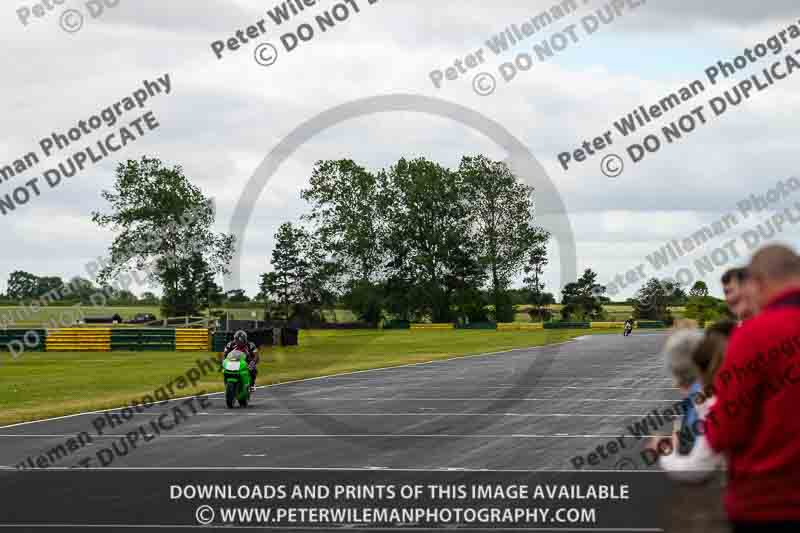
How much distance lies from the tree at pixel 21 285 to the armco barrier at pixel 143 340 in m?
125

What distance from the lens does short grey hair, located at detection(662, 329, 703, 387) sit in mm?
5938

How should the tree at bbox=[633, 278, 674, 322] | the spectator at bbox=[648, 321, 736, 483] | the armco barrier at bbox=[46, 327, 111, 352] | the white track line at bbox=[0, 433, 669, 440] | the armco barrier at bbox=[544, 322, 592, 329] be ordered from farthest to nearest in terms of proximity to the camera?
the tree at bbox=[633, 278, 674, 322], the armco barrier at bbox=[544, 322, 592, 329], the armco barrier at bbox=[46, 327, 111, 352], the white track line at bbox=[0, 433, 669, 440], the spectator at bbox=[648, 321, 736, 483]

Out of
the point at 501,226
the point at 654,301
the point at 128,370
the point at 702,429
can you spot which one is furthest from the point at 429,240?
the point at 702,429

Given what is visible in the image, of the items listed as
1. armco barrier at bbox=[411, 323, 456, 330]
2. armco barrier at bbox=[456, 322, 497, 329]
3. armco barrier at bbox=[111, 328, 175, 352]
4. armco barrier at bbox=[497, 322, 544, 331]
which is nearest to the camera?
armco barrier at bbox=[111, 328, 175, 352]

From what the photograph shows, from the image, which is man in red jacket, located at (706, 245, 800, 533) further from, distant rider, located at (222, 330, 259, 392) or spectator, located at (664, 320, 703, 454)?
distant rider, located at (222, 330, 259, 392)

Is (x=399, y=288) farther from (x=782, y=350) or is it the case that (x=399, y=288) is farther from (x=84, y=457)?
(x=782, y=350)

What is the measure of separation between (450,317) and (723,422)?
105720mm

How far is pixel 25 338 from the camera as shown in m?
58.6

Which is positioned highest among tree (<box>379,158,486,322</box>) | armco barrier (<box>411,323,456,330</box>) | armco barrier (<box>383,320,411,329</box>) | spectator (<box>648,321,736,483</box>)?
tree (<box>379,158,486,322</box>)

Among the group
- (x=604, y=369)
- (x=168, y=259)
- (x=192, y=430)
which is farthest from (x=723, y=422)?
(x=168, y=259)

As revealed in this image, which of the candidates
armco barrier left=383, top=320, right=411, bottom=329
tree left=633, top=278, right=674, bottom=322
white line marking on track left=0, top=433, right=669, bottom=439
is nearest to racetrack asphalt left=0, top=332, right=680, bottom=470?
white line marking on track left=0, top=433, right=669, bottom=439

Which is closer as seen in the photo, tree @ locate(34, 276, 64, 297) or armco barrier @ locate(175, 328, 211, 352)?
armco barrier @ locate(175, 328, 211, 352)

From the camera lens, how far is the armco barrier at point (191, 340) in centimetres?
5697

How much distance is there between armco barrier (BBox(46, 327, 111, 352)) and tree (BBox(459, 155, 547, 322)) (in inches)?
2271
